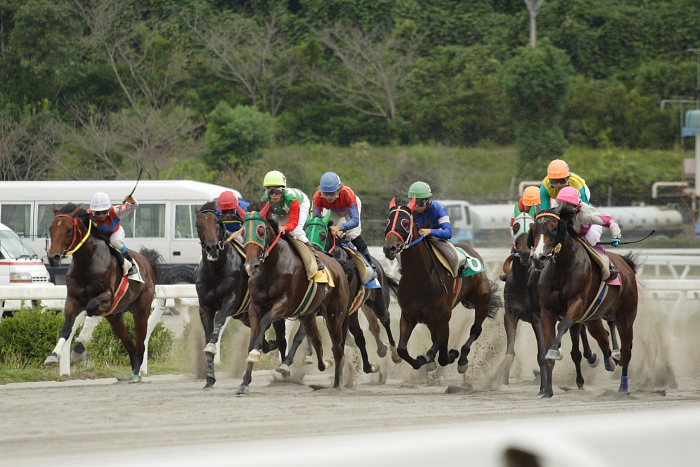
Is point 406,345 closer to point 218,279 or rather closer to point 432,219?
point 432,219

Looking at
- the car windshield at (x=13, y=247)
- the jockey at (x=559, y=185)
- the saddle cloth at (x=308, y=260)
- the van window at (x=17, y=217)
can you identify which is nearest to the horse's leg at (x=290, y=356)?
the saddle cloth at (x=308, y=260)

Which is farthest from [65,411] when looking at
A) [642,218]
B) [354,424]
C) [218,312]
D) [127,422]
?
[642,218]

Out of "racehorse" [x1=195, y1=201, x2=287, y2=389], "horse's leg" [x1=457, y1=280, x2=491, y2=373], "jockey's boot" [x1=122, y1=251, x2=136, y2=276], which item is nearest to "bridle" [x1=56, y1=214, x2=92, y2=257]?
"jockey's boot" [x1=122, y1=251, x2=136, y2=276]

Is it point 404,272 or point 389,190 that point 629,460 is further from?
point 389,190

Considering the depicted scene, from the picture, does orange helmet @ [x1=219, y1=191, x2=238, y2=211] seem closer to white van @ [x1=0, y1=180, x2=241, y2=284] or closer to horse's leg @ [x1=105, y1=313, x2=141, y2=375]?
horse's leg @ [x1=105, y1=313, x2=141, y2=375]

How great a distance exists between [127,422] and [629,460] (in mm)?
4386

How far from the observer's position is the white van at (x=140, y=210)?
69.4 feet

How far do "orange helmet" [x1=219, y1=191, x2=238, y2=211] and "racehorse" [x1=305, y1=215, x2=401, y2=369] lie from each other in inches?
36.2

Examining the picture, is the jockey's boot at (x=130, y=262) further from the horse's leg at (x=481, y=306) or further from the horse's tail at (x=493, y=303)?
the horse's tail at (x=493, y=303)

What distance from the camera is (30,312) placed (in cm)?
1148

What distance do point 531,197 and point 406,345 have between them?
1.86m

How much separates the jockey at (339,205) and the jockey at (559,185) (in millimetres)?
Answer: 1813

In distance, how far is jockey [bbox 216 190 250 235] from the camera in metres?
10.1

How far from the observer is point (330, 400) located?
8.64 metres
